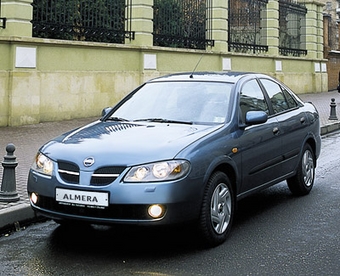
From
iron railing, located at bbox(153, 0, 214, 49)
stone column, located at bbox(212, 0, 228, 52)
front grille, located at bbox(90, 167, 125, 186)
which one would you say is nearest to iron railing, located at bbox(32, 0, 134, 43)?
iron railing, located at bbox(153, 0, 214, 49)

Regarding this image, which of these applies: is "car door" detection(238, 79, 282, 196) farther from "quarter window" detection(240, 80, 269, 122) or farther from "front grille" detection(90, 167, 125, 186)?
"front grille" detection(90, 167, 125, 186)

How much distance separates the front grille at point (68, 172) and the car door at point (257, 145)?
174 centimetres

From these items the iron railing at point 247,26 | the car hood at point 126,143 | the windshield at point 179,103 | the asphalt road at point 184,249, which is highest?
the iron railing at point 247,26

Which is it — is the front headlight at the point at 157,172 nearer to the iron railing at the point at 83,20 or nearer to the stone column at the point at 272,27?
the iron railing at the point at 83,20

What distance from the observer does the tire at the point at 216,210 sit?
5.38m

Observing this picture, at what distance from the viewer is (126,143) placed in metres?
5.42

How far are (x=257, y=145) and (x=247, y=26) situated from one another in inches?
748

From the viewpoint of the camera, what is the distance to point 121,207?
505 cm

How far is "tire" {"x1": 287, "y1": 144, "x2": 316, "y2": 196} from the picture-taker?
7.72 meters

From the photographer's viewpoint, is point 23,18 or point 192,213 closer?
point 192,213

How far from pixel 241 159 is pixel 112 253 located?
64.5 inches

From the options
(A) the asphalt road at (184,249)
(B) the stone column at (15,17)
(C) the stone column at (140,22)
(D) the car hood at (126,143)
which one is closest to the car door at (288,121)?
(A) the asphalt road at (184,249)

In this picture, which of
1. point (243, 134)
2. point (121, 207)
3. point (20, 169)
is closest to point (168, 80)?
point (243, 134)

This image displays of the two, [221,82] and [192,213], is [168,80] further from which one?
[192,213]
